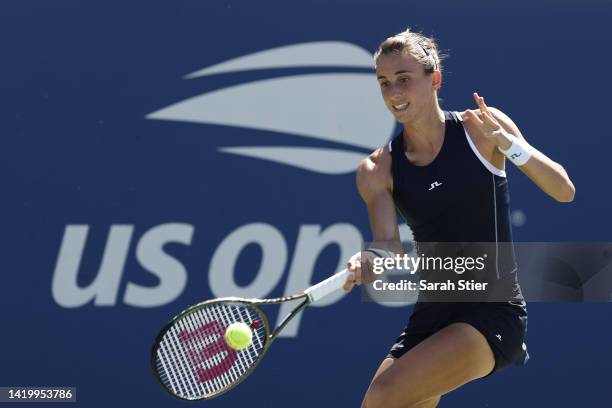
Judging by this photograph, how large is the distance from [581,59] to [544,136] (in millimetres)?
408

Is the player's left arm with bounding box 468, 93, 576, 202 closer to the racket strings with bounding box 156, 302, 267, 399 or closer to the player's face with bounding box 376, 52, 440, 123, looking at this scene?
the player's face with bounding box 376, 52, 440, 123

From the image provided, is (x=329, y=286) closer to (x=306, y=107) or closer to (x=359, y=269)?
(x=359, y=269)

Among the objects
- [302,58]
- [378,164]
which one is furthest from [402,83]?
[302,58]

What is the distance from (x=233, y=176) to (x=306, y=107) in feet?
1.58

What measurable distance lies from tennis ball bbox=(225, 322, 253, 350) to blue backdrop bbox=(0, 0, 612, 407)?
1.44 m

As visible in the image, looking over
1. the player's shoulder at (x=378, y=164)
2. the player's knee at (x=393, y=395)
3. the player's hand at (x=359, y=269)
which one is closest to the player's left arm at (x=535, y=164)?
the player's shoulder at (x=378, y=164)

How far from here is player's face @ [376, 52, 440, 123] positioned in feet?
12.4

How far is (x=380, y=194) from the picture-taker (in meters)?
3.85

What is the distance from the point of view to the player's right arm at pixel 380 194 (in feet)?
12.4

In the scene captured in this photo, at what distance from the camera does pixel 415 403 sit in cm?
361

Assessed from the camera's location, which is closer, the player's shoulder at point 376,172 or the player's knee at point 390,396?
the player's knee at point 390,396

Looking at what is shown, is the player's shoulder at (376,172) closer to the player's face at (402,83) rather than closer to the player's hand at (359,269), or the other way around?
the player's face at (402,83)

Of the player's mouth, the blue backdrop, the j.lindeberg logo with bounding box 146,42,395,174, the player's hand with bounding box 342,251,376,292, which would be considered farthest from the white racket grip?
the j.lindeberg logo with bounding box 146,42,395,174

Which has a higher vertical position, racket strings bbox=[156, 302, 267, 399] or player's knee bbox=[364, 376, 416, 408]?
racket strings bbox=[156, 302, 267, 399]
